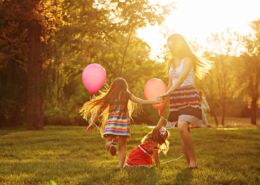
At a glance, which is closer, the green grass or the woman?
the green grass

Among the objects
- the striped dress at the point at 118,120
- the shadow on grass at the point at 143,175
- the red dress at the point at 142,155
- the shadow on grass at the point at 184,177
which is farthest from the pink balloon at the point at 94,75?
the shadow on grass at the point at 184,177

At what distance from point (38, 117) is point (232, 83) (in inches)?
1297

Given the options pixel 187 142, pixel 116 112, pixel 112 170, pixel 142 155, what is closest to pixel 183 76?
pixel 187 142

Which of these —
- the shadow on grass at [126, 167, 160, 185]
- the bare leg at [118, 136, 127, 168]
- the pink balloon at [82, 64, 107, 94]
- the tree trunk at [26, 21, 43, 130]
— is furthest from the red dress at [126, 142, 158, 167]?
the tree trunk at [26, 21, 43, 130]

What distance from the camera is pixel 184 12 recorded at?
26.0 meters

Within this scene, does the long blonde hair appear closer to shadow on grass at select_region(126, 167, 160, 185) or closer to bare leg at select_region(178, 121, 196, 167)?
bare leg at select_region(178, 121, 196, 167)

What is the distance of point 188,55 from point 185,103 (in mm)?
913

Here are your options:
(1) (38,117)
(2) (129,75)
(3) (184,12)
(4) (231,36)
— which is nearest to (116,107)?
(1) (38,117)

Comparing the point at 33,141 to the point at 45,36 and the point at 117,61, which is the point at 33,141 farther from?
the point at 117,61

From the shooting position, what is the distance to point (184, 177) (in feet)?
21.7

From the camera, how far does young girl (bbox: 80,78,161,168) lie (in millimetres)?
7938

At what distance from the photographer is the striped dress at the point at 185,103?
7.62 m

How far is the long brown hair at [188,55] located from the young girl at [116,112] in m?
0.91

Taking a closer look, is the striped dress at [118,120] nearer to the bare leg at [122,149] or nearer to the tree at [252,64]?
the bare leg at [122,149]
